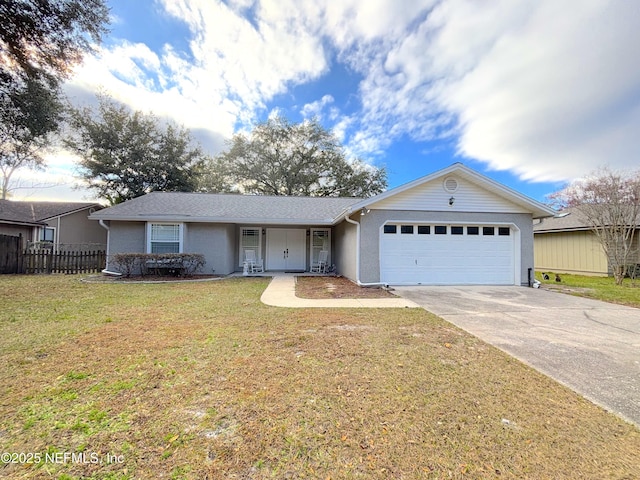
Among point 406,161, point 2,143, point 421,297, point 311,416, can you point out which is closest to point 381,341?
point 311,416

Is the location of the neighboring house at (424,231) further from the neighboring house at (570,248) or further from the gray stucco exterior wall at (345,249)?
the neighboring house at (570,248)

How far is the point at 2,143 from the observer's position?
30.2 feet

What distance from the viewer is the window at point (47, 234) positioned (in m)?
16.3

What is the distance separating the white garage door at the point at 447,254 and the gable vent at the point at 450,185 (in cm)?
124

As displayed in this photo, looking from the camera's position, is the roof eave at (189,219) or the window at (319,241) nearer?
the roof eave at (189,219)

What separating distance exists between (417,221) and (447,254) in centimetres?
166

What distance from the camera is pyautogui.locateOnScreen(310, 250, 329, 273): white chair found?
1366 centimetres

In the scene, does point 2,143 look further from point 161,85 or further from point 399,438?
point 399,438

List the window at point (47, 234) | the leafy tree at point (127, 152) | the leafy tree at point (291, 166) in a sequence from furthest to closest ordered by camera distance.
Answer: the leafy tree at point (291, 166) → the leafy tree at point (127, 152) → the window at point (47, 234)

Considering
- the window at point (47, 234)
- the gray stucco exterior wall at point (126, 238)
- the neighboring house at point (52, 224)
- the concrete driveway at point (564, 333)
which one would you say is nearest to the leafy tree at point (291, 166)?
the neighboring house at point (52, 224)

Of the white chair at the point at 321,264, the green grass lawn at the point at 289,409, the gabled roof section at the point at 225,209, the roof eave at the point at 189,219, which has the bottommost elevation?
the green grass lawn at the point at 289,409

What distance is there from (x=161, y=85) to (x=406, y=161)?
50.5ft

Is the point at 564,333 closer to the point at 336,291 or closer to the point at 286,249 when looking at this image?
the point at 336,291

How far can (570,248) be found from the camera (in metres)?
15.9
